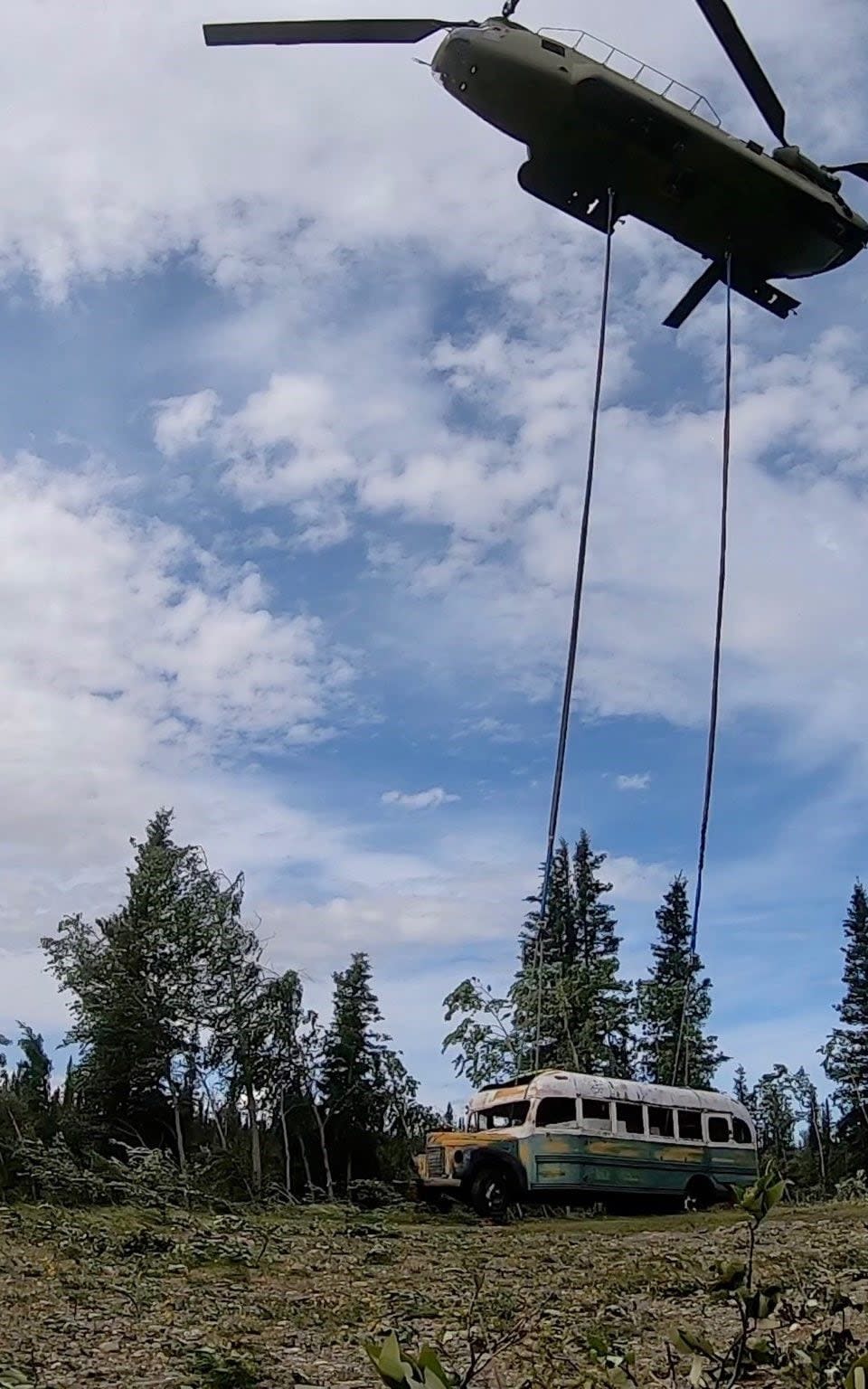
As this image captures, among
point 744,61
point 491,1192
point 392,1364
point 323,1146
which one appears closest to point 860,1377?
point 392,1364

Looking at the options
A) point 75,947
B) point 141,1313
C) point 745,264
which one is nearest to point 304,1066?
point 75,947

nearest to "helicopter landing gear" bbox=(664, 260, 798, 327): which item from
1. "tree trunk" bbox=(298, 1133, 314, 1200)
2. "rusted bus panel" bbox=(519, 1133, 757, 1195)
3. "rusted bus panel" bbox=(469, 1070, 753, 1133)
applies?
"rusted bus panel" bbox=(469, 1070, 753, 1133)

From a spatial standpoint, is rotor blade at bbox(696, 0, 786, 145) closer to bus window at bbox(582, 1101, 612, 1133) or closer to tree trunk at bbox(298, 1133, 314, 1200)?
bus window at bbox(582, 1101, 612, 1133)

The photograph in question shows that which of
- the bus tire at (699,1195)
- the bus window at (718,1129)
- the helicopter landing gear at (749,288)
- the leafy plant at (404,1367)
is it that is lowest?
the bus tire at (699,1195)

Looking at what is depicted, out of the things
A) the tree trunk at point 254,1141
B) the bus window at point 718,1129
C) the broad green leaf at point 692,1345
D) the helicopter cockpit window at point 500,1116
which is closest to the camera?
the broad green leaf at point 692,1345

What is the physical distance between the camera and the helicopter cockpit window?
43.1 ft

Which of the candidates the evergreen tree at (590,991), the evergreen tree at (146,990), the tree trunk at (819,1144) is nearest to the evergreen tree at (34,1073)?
the evergreen tree at (146,990)

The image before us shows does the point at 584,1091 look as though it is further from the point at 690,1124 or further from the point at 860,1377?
the point at 860,1377

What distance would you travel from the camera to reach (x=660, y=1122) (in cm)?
1402

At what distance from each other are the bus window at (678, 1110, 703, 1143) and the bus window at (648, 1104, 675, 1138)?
137 mm

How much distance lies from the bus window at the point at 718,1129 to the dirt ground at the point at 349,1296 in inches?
172

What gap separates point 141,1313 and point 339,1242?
4.02 metres

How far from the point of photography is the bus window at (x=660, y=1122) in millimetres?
13859

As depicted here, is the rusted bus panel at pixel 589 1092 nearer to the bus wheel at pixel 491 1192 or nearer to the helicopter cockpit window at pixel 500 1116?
the helicopter cockpit window at pixel 500 1116
